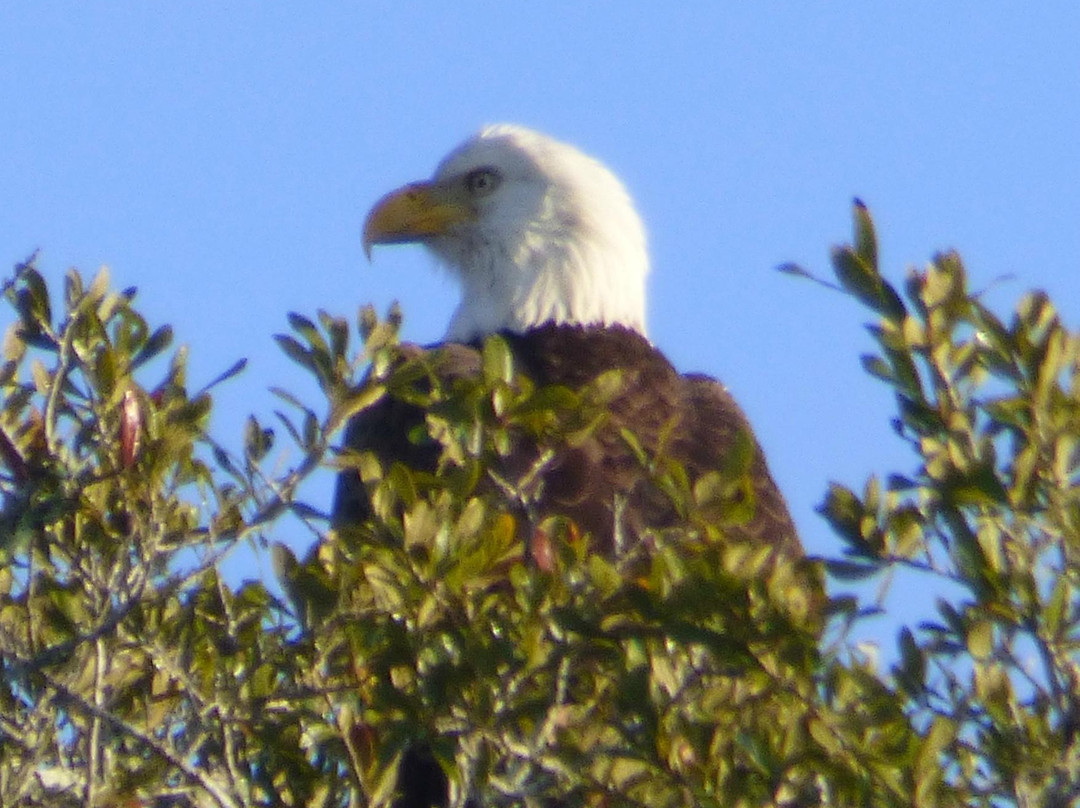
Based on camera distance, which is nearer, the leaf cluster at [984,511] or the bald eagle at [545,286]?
the leaf cluster at [984,511]

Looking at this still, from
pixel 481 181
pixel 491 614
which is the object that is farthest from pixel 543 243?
pixel 491 614

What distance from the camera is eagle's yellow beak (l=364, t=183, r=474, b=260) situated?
275 inches

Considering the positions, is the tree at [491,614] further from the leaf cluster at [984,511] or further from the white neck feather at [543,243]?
the white neck feather at [543,243]

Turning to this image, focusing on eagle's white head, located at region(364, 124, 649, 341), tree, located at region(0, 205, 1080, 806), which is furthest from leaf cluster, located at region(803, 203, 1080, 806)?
eagle's white head, located at region(364, 124, 649, 341)

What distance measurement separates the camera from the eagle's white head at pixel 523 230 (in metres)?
6.77

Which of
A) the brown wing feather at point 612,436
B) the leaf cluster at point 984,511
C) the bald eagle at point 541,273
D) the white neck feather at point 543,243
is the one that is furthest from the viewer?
the white neck feather at point 543,243

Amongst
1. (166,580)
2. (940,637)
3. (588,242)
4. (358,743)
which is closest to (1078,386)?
(940,637)

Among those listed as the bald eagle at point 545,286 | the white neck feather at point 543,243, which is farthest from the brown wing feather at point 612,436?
the white neck feather at point 543,243

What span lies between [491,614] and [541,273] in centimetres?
349

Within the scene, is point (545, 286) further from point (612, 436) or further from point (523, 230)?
point (612, 436)

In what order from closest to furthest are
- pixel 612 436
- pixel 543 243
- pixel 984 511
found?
1. pixel 984 511
2. pixel 612 436
3. pixel 543 243

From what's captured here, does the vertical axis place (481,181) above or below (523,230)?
above

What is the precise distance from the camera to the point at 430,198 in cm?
705

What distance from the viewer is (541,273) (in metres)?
6.80
